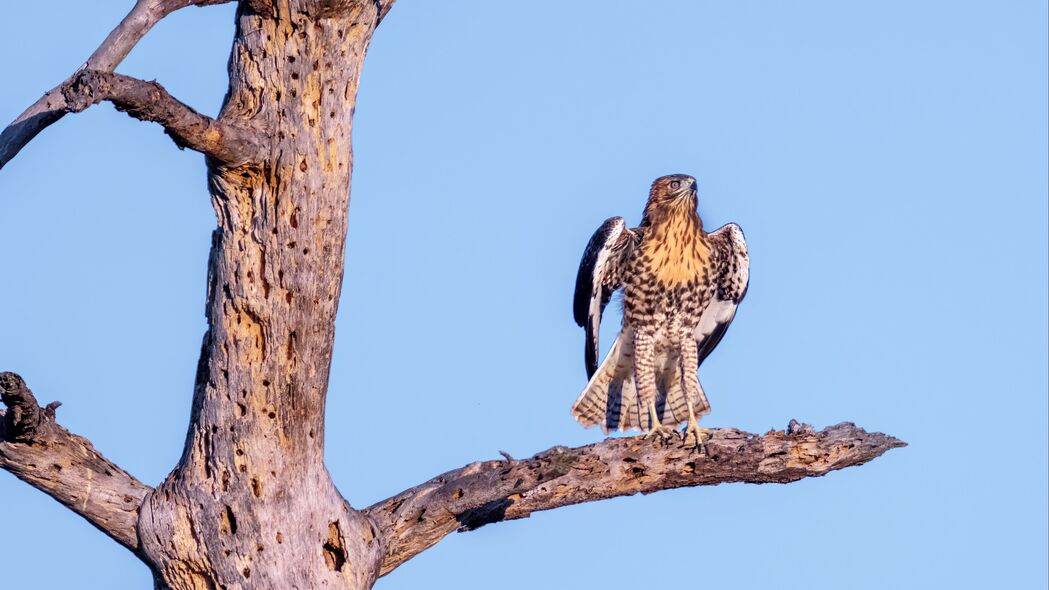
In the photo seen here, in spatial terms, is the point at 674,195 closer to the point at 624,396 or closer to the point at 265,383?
the point at 624,396

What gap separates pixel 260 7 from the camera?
18.2 feet

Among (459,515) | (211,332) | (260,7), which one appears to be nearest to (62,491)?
(211,332)

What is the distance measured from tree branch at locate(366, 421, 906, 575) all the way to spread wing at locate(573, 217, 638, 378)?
7.42 feet

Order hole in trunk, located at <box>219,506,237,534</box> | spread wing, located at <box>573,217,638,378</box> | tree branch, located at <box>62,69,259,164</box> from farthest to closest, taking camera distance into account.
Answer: spread wing, located at <box>573,217,638,378</box>
hole in trunk, located at <box>219,506,237,534</box>
tree branch, located at <box>62,69,259,164</box>

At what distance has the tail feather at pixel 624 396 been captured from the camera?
9.55 metres

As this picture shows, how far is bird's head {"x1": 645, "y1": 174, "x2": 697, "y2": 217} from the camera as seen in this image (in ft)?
31.7

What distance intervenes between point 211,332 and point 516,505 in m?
2.03

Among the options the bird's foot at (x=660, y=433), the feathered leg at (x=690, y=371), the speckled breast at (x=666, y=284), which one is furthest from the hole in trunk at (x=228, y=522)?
the speckled breast at (x=666, y=284)

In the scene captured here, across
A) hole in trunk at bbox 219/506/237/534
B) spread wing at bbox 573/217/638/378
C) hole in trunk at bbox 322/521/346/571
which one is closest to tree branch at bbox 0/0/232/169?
hole in trunk at bbox 219/506/237/534

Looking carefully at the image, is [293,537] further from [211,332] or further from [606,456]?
[606,456]

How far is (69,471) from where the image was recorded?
618 cm

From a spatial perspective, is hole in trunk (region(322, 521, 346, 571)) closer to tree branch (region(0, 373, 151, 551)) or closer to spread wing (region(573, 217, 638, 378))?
tree branch (region(0, 373, 151, 551))

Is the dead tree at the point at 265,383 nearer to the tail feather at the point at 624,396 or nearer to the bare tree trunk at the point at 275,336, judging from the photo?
the bare tree trunk at the point at 275,336

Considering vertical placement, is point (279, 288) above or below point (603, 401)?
below
